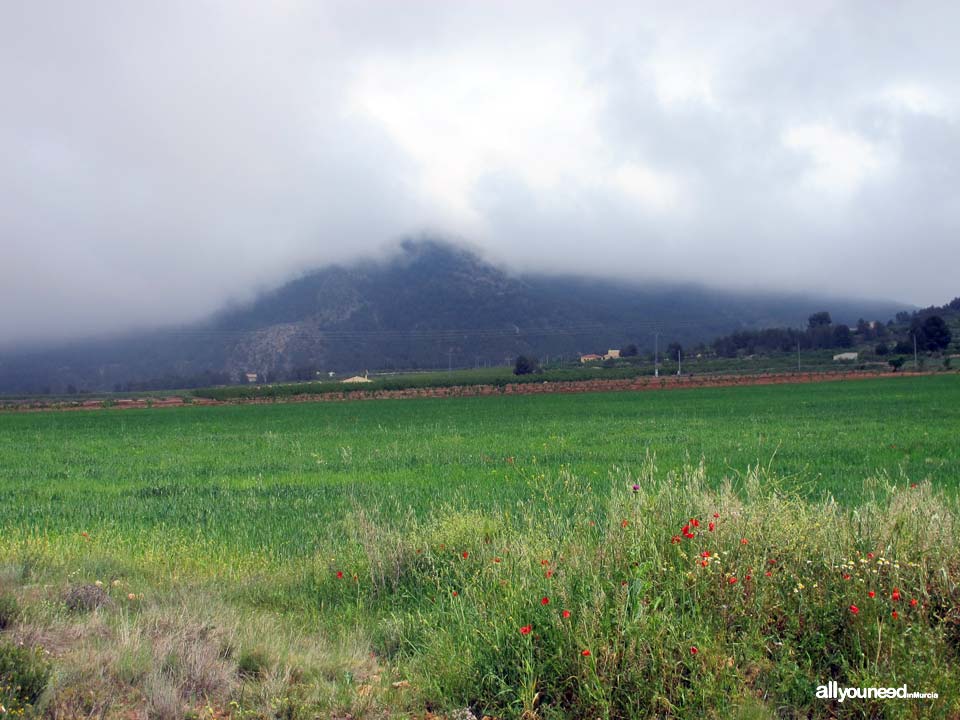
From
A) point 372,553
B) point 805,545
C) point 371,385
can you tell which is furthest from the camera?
point 371,385

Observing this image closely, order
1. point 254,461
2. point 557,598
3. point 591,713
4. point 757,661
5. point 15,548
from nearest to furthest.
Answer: point 591,713 < point 757,661 < point 557,598 < point 15,548 < point 254,461

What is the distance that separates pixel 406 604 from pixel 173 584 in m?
2.41

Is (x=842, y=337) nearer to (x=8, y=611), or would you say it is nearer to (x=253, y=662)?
(x=253, y=662)

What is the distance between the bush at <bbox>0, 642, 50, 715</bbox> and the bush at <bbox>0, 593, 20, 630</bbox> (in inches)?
31.4

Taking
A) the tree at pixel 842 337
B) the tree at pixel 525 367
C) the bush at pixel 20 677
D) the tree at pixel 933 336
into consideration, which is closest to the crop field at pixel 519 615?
the bush at pixel 20 677

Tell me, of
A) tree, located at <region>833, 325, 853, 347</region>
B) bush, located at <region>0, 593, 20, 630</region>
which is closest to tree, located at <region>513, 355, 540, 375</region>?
tree, located at <region>833, 325, 853, 347</region>

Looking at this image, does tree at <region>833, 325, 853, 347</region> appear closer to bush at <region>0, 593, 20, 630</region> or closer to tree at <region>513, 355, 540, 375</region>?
tree at <region>513, 355, 540, 375</region>

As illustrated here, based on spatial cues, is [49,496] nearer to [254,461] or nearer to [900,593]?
[254,461]

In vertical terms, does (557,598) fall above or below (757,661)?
above

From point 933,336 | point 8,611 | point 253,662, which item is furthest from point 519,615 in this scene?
point 933,336

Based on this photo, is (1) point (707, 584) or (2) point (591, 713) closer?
(2) point (591, 713)

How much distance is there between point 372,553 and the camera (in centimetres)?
768

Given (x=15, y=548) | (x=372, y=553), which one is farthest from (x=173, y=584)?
(x=15, y=548)

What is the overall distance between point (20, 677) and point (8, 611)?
53.6 inches
